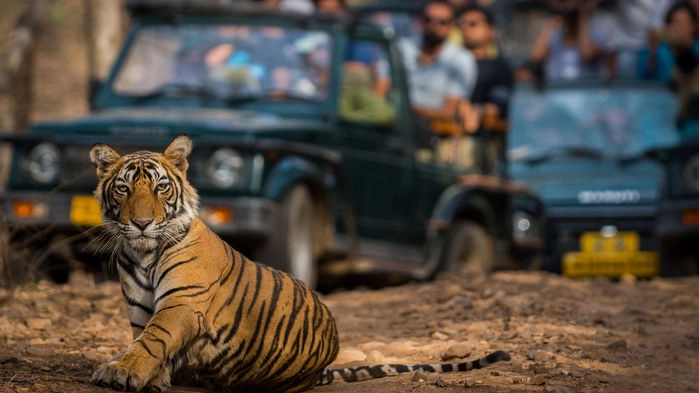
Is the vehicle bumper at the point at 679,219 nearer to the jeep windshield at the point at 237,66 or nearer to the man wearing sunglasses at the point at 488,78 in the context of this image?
the man wearing sunglasses at the point at 488,78

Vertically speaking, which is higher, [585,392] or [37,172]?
[37,172]

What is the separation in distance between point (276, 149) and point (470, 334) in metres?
2.34

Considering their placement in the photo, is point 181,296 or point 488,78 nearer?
point 181,296

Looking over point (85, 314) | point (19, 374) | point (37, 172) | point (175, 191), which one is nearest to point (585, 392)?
point (175, 191)

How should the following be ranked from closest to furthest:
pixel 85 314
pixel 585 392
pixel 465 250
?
pixel 585 392 < pixel 85 314 < pixel 465 250

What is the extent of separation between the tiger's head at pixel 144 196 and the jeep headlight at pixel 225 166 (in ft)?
11.8

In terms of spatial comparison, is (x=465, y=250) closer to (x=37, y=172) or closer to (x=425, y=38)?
(x=37, y=172)

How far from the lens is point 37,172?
959 cm

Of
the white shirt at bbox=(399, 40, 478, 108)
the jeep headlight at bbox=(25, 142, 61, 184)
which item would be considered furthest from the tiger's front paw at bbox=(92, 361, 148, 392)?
the white shirt at bbox=(399, 40, 478, 108)

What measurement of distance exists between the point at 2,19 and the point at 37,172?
13.8 metres

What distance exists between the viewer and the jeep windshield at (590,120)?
15.7 metres

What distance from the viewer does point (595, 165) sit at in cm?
1529

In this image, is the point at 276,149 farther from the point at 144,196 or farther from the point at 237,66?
the point at 144,196

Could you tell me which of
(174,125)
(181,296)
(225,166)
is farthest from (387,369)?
(174,125)
